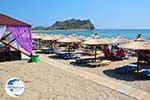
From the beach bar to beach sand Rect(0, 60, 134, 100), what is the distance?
2.31m

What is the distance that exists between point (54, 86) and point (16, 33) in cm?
608

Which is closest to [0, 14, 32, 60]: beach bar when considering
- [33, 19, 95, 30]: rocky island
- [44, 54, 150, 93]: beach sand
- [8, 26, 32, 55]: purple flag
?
A: [8, 26, 32, 55]: purple flag

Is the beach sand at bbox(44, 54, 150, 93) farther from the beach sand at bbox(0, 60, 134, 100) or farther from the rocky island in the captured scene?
the rocky island

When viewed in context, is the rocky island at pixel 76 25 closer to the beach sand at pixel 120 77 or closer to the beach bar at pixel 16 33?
the beach bar at pixel 16 33

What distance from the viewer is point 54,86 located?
10.8m

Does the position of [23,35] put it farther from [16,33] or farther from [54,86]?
[54,86]

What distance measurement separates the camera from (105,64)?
54.0 feet

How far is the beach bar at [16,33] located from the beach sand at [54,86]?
7.59ft

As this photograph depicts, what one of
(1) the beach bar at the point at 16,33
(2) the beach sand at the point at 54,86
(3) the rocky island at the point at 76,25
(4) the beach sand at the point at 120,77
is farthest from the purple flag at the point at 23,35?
(3) the rocky island at the point at 76,25

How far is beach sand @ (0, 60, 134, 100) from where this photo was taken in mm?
9344

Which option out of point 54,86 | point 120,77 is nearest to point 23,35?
point 54,86

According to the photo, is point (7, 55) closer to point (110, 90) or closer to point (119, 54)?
point (119, 54)

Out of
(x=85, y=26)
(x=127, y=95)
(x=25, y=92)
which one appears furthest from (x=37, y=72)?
(x=85, y=26)

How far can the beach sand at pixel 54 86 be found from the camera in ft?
30.7
